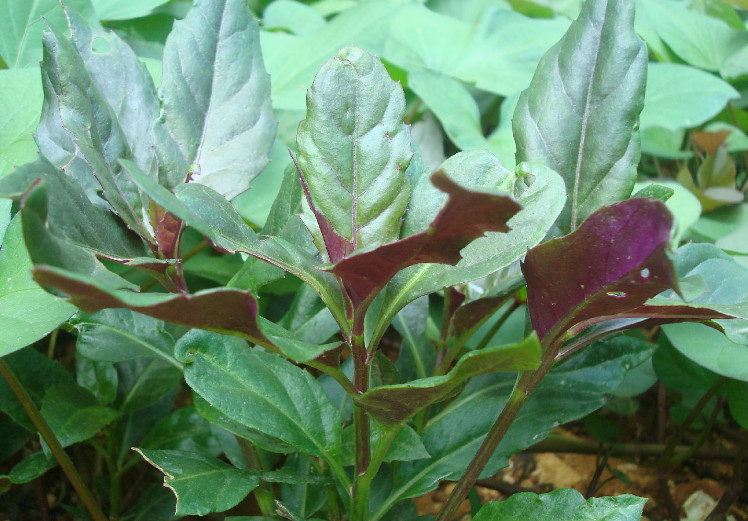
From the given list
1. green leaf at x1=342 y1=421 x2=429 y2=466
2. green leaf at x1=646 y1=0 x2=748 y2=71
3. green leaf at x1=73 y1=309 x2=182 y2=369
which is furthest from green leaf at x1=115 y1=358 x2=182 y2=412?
green leaf at x1=646 y1=0 x2=748 y2=71

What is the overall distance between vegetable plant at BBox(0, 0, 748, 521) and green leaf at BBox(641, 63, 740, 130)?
20.5 inches

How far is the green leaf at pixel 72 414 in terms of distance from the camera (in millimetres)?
612

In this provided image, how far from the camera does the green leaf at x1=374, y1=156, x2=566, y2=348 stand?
0.40m

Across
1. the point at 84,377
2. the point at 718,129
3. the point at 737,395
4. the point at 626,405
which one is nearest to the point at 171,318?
the point at 84,377

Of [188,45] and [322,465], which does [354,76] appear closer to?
[188,45]

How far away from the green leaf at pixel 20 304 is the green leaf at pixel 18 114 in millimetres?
102

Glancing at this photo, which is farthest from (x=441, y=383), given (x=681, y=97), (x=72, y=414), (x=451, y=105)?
(x=681, y=97)

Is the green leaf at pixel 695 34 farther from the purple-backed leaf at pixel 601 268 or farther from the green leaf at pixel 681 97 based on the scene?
the purple-backed leaf at pixel 601 268

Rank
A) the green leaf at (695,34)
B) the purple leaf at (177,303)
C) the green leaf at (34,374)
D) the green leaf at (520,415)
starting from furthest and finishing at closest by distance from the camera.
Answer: the green leaf at (695,34) → the green leaf at (34,374) → the green leaf at (520,415) → the purple leaf at (177,303)

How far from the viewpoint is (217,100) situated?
60 cm

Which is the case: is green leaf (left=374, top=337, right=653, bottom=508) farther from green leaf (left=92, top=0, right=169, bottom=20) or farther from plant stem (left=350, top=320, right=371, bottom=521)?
green leaf (left=92, top=0, right=169, bottom=20)

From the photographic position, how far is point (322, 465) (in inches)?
22.3

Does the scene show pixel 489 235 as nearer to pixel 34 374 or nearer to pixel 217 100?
pixel 217 100

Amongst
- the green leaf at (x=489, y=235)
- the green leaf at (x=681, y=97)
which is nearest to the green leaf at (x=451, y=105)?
the green leaf at (x=681, y=97)
